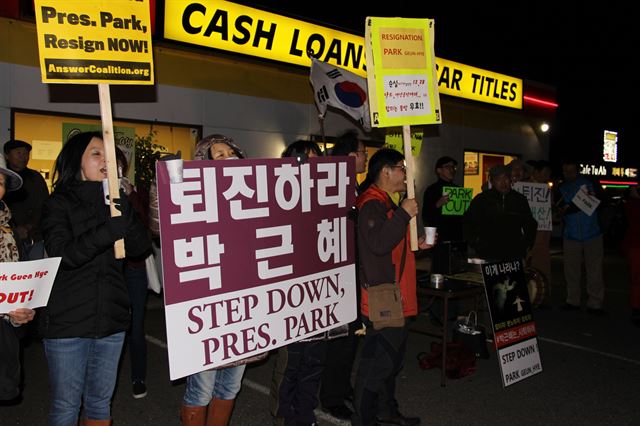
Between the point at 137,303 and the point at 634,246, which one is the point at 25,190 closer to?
the point at 137,303

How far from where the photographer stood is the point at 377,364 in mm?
3664

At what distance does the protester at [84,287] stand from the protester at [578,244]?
680cm

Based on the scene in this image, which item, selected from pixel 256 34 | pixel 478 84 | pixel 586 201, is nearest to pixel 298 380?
pixel 586 201

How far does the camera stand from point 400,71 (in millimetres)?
3764

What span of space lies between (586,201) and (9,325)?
7.41 meters

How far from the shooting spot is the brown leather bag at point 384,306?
3559 millimetres

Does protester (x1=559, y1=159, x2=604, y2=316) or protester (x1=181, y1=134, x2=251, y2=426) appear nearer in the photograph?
protester (x1=181, y1=134, x2=251, y2=426)

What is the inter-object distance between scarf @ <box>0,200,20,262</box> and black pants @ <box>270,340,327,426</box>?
1.60m

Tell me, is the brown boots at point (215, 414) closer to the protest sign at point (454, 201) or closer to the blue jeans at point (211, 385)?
the blue jeans at point (211, 385)

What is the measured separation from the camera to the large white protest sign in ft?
25.8

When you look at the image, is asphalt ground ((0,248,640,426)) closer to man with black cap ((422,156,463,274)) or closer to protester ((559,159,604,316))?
protester ((559,159,604,316))

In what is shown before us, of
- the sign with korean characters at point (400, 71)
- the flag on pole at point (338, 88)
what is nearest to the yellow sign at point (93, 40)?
the sign with korean characters at point (400, 71)

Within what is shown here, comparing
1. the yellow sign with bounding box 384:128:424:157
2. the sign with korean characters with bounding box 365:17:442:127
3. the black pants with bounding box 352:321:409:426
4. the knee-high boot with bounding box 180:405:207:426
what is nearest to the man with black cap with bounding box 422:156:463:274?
the yellow sign with bounding box 384:128:424:157

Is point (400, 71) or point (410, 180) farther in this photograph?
point (400, 71)
